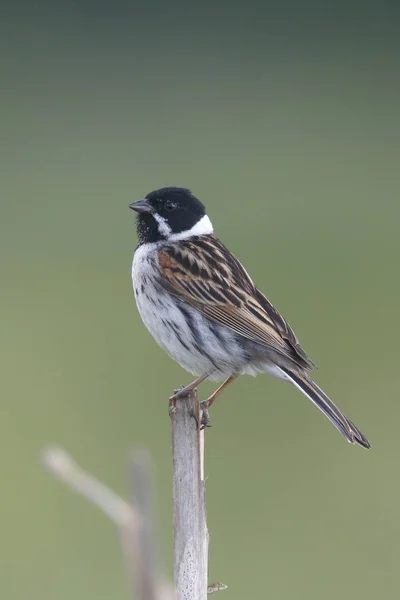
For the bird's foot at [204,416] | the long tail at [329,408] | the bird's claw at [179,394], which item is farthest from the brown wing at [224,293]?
the bird's foot at [204,416]

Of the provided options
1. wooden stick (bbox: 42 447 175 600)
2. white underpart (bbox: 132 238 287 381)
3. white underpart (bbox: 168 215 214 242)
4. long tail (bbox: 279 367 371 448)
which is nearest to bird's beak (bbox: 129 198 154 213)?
white underpart (bbox: 168 215 214 242)

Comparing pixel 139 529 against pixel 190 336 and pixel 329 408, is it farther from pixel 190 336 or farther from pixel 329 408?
pixel 190 336

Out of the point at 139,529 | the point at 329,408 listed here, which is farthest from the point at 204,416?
the point at 139,529

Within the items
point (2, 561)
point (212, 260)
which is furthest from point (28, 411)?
point (212, 260)

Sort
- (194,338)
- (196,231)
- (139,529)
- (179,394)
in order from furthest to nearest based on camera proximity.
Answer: (196,231) < (194,338) < (179,394) < (139,529)

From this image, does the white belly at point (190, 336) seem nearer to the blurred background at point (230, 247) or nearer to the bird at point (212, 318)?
the bird at point (212, 318)
